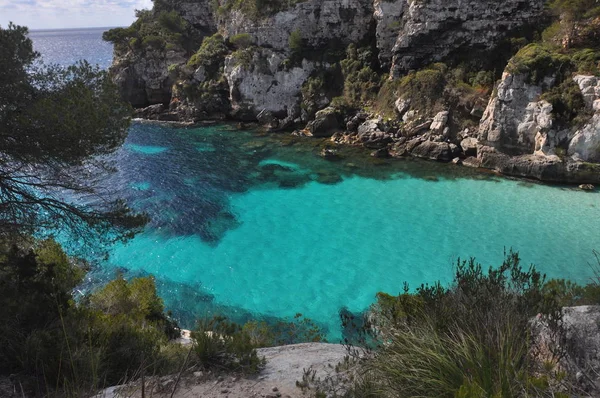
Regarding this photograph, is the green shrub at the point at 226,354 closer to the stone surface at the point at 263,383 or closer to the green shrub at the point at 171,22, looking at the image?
the stone surface at the point at 263,383

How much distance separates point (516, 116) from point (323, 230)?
16.2 m

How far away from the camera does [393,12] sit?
34.9 metres

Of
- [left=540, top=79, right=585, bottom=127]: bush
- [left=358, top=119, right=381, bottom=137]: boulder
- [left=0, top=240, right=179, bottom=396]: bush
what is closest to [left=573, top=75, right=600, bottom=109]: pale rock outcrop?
[left=540, top=79, right=585, bottom=127]: bush

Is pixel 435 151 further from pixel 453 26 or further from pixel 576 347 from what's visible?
pixel 576 347

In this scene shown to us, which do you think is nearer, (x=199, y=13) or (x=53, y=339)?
(x=53, y=339)

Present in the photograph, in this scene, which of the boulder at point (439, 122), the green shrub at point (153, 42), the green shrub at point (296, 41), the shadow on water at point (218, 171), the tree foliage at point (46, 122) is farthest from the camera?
the green shrub at point (153, 42)

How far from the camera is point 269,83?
39.0 m

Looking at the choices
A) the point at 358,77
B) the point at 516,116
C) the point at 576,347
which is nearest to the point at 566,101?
the point at 516,116

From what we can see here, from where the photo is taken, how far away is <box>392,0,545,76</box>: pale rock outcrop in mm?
30250

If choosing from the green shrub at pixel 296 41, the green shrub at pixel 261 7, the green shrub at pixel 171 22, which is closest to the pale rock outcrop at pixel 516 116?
the green shrub at pixel 296 41

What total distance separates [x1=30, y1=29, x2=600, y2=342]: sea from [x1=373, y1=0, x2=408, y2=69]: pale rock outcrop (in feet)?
43.9

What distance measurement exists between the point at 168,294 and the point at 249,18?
34909 mm

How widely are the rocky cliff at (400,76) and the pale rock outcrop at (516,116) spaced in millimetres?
67

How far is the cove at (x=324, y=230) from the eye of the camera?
1493cm
